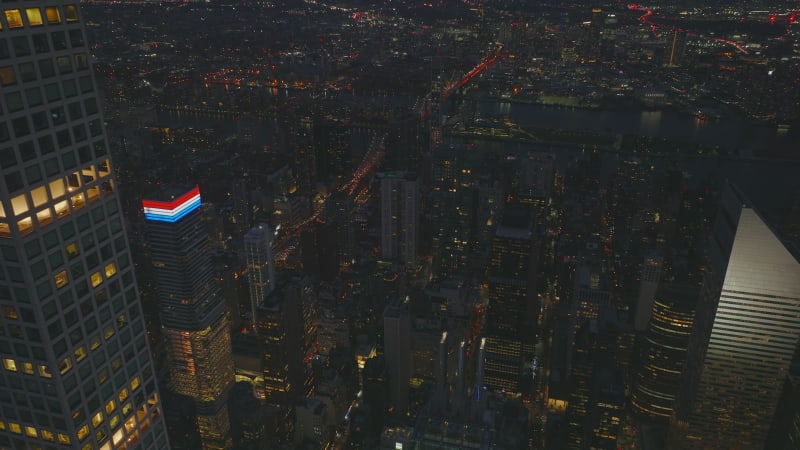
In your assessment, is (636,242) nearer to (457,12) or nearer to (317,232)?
(317,232)

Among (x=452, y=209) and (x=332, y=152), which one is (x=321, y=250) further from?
(x=332, y=152)

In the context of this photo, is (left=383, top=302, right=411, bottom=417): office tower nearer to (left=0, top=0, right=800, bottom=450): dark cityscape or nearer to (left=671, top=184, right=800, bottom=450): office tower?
(left=0, top=0, right=800, bottom=450): dark cityscape

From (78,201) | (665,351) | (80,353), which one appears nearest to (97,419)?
(80,353)

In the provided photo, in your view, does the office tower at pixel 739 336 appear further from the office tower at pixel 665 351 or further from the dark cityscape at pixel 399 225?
the office tower at pixel 665 351

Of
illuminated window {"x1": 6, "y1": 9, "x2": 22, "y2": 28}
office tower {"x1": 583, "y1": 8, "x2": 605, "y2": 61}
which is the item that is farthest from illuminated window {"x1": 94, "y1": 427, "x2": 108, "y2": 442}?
office tower {"x1": 583, "y1": 8, "x2": 605, "y2": 61}

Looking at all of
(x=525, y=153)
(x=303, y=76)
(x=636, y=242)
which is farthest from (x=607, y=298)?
(x=303, y=76)

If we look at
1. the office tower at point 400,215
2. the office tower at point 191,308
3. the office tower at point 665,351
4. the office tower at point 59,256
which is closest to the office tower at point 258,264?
the office tower at point 191,308
